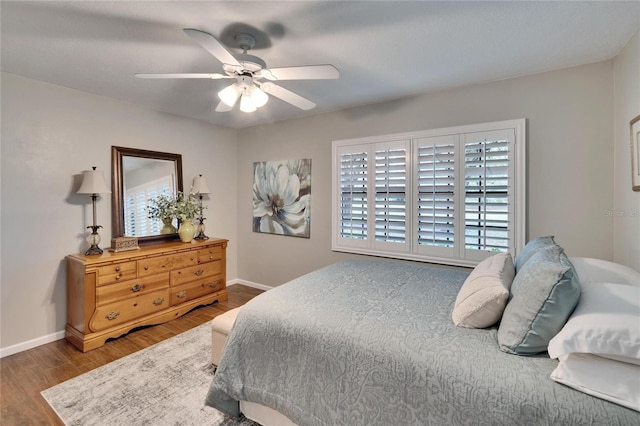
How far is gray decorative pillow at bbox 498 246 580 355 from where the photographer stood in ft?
3.82

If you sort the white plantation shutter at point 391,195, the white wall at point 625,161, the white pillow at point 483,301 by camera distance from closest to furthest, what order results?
the white pillow at point 483,301 → the white wall at point 625,161 → the white plantation shutter at point 391,195

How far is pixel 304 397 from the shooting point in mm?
1465

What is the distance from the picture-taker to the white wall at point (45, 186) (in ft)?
8.60

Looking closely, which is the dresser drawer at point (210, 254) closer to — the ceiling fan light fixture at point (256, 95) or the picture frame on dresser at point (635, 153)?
the ceiling fan light fixture at point (256, 95)

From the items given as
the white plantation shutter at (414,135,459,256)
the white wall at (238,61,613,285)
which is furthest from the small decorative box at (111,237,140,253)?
the white plantation shutter at (414,135,459,256)

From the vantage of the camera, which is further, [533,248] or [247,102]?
[247,102]

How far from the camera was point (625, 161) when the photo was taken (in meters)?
2.13

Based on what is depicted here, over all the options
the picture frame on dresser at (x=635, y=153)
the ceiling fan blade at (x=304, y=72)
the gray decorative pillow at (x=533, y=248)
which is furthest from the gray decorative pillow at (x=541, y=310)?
the ceiling fan blade at (x=304, y=72)

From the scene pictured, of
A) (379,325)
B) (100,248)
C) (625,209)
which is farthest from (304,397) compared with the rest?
(100,248)

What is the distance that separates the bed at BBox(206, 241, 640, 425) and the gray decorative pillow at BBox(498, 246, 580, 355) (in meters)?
0.06

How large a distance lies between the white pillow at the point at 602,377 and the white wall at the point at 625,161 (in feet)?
4.79

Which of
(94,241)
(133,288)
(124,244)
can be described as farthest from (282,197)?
(94,241)

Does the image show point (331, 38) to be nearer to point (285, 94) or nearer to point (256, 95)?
point (285, 94)

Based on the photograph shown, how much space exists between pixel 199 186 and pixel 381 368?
11.2ft
